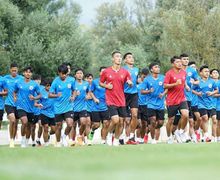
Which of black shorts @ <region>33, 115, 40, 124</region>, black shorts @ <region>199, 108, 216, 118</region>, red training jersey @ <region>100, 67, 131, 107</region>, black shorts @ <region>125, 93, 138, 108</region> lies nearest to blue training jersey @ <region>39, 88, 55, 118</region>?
black shorts @ <region>33, 115, 40, 124</region>

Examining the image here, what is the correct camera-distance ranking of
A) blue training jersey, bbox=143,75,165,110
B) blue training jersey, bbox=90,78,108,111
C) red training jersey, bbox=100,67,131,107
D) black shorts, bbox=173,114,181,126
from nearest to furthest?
1. red training jersey, bbox=100,67,131,107
2. black shorts, bbox=173,114,181,126
3. blue training jersey, bbox=143,75,165,110
4. blue training jersey, bbox=90,78,108,111

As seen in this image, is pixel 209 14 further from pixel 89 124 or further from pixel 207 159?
pixel 207 159

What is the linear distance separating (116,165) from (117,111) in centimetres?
722

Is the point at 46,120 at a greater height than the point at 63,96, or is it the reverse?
the point at 63,96

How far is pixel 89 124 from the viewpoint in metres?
21.2

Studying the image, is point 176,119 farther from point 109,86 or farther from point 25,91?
point 25,91

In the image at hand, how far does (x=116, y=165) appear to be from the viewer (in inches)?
409

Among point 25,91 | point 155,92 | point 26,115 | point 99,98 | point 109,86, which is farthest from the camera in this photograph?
point 99,98

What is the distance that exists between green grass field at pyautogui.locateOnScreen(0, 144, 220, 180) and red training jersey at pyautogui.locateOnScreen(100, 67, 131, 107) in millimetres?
3861

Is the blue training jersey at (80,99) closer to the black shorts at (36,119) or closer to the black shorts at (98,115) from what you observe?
the black shorts at (98,115)

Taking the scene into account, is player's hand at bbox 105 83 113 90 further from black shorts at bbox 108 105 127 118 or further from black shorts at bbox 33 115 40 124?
black shorts at bbox 33 115 40 124

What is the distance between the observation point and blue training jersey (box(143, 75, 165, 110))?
68.5 feet

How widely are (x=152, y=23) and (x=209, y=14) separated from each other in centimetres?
2892

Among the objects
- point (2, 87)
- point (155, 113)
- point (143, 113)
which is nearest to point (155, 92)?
point (155, 113)
